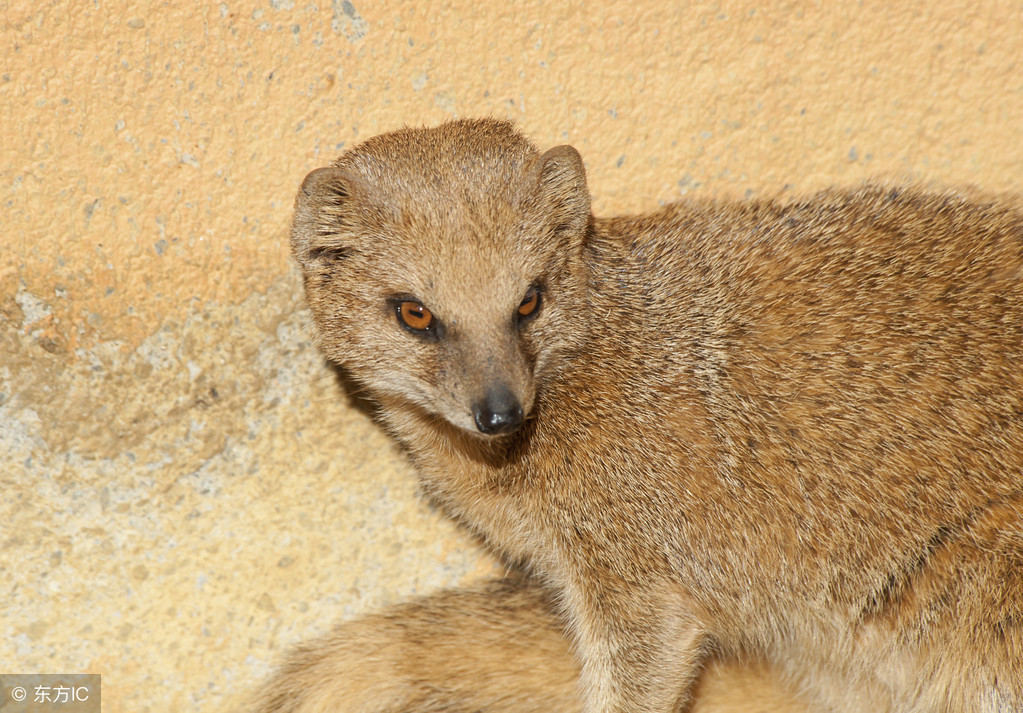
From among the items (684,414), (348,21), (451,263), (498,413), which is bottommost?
(684,414)

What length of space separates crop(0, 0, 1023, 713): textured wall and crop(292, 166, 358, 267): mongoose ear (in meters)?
0.33

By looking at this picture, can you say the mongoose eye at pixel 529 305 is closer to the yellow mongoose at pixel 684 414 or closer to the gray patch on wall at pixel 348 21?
the yellow mongoose at pixel 684 414

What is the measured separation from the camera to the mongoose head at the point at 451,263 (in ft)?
7.63

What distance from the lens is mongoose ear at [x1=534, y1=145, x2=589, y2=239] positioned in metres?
2.45

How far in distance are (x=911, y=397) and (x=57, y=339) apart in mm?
2220

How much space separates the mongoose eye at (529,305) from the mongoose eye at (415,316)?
0.21 meters

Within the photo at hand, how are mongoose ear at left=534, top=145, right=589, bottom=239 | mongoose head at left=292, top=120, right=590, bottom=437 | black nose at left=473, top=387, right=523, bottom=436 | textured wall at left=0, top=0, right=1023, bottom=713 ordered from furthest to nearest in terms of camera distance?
textured wall at left=0, top=0, right=1023, bottom=713, mongoose ear at left=534, top=145, right=589, bottom=239, mongoose head at left=292, top=120, right=590, bottom=437, black nose at left=473, top=387, right=523, bottom=436

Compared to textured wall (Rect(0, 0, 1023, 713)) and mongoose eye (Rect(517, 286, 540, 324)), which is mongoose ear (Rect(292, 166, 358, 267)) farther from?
mongoose eye (Rect(517, 286, 540, 324))

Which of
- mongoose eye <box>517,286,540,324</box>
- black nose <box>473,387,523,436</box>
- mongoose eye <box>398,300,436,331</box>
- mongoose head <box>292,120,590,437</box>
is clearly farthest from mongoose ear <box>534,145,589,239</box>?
black nose <box>473,387,523,436</box>

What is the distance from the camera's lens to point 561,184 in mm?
2475

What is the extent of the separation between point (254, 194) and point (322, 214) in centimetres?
41

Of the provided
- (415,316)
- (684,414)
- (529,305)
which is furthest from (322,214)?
(684,414)

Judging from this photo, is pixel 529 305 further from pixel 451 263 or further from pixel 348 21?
pixel 348 21

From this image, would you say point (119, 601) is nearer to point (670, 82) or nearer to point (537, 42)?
point (537, 42)
